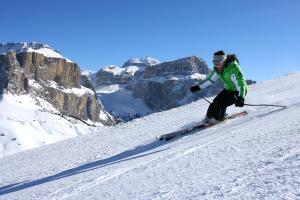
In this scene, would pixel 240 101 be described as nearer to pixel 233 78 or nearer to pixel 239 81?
pixel 239 81

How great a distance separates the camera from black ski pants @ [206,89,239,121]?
11.5 metres

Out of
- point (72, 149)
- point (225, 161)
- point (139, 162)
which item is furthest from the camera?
point (72, 149)

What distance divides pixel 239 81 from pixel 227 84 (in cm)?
55

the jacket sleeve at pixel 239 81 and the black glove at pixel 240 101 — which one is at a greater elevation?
the jacket sleeve at pixel 239 81

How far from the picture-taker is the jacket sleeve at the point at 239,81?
11.1m

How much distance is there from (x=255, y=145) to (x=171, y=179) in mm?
1741

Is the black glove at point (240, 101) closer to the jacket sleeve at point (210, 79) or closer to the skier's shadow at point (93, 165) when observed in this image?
the jacket sleeve at point (210, 79)

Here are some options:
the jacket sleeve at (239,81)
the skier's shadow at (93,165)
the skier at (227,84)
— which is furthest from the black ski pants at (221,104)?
the skier's shadow at (93,165)

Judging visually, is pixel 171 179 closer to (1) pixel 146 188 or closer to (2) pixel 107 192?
(1) pixel 146 188

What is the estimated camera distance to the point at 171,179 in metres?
5.70

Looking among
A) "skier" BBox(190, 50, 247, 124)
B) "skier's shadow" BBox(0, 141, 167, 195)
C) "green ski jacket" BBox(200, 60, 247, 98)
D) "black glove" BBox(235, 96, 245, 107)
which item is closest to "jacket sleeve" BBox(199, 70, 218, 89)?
"skier" BBox(190, 50, 247, 124)

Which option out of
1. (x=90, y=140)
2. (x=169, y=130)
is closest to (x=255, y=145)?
(x=169, y=130)

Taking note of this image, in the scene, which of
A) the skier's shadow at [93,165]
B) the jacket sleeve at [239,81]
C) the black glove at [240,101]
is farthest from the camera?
the jacket sleeve at [239,81]

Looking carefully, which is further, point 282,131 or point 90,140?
point 90,140
